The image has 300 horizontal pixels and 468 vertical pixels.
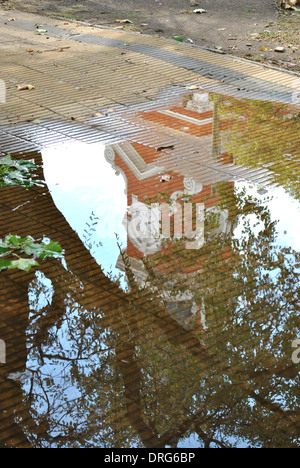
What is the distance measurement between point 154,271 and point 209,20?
734 cm

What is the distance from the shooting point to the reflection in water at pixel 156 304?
8.03ft

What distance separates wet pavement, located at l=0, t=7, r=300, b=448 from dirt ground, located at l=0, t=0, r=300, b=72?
210cm

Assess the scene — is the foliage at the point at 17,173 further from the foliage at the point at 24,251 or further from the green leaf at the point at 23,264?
the green leaf at the point at 23,264

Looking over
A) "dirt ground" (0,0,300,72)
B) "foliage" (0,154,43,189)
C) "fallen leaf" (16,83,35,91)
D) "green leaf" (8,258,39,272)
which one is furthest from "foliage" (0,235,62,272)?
"dirt ground" (0,0,300,72)

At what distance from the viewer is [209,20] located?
978cm

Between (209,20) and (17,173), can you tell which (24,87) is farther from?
(209,20)

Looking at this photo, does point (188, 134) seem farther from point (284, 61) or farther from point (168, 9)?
point (168, 9)

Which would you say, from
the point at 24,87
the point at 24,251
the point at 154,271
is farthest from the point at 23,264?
the point at 24,87

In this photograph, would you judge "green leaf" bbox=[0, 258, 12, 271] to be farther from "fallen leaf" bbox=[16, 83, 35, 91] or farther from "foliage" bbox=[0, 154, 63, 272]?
"fallen leaf" bbox=[16, 83, 35, 91]

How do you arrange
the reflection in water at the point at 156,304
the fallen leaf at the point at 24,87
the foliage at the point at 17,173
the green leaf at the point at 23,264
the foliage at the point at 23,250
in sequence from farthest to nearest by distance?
the fallen leaf at the point at 24,87, the foliage at the point at 17,173, the foliage at the point at 23,250, the green leaf at the point at 23,264, the reflection in water at the point at 156,304

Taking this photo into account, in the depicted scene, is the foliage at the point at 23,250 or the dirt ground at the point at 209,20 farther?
the dirt ground at the point at 209,20

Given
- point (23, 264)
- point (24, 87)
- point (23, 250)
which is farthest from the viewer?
point (24, 87)

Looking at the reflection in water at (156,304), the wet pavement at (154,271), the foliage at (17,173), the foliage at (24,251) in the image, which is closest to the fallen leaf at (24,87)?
the wet pavement at (154,271)

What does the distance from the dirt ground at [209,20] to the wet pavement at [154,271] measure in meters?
2.10
